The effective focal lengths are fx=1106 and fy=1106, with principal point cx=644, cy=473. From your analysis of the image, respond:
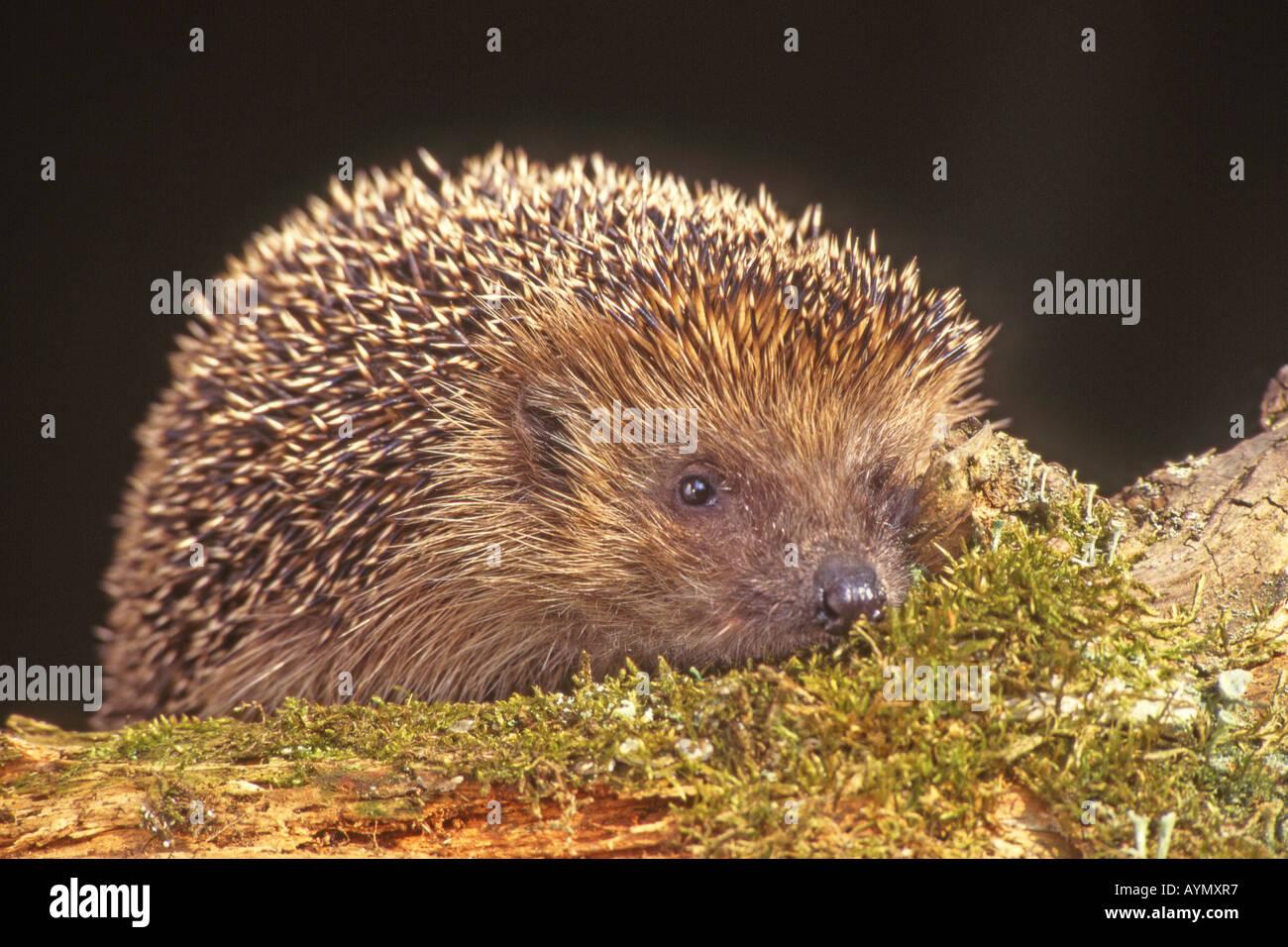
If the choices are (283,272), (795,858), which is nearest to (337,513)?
(283,272)

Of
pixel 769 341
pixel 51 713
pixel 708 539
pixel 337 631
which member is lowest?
pixel 51 713

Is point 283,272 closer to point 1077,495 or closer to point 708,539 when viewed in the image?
point 708,539

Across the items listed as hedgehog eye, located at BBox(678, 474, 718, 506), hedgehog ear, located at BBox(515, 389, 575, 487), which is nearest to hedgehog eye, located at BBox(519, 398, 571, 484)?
hedgehog ear, located at BBox(515, 389, 575, 487)

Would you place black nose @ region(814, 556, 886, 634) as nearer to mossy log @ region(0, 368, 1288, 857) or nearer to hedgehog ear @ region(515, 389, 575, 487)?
mossy log @ region(0, 368, 1288, 857)

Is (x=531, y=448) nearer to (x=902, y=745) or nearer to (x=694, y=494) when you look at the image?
(x=694, y=494)

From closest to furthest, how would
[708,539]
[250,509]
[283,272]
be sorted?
[708,539] → [250,509] → [283,272]

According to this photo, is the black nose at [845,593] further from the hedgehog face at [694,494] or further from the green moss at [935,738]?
the green moss at [935,738]
